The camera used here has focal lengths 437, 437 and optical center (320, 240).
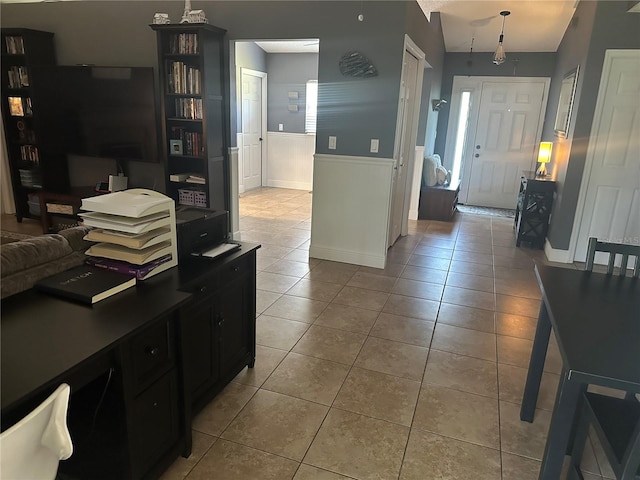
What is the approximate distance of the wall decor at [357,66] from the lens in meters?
3.94

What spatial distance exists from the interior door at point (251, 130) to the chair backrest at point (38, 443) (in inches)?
275

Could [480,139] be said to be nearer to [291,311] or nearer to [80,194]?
[291,311]

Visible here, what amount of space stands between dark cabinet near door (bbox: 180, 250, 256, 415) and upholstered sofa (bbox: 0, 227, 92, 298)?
20.3 inches

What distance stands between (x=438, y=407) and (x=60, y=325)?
1.82m

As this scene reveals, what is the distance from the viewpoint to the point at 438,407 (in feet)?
7.57

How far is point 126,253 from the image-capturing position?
177cm

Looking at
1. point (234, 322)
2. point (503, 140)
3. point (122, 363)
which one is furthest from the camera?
point (503, 140)

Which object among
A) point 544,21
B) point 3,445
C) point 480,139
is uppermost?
point 544,21

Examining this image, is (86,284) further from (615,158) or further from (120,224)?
(615,158)

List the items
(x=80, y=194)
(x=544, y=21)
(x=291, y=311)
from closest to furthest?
(x=291, y=311)
(x=80, y=194)
(x=544, y=21)

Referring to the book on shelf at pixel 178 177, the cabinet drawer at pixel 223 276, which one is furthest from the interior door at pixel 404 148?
the cabinet drawer at pixel 223 276

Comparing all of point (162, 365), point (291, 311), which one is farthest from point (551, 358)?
point (162, 365)

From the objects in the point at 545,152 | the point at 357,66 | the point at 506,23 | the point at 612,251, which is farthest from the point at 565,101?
the point at 612,251

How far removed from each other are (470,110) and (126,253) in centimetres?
671
